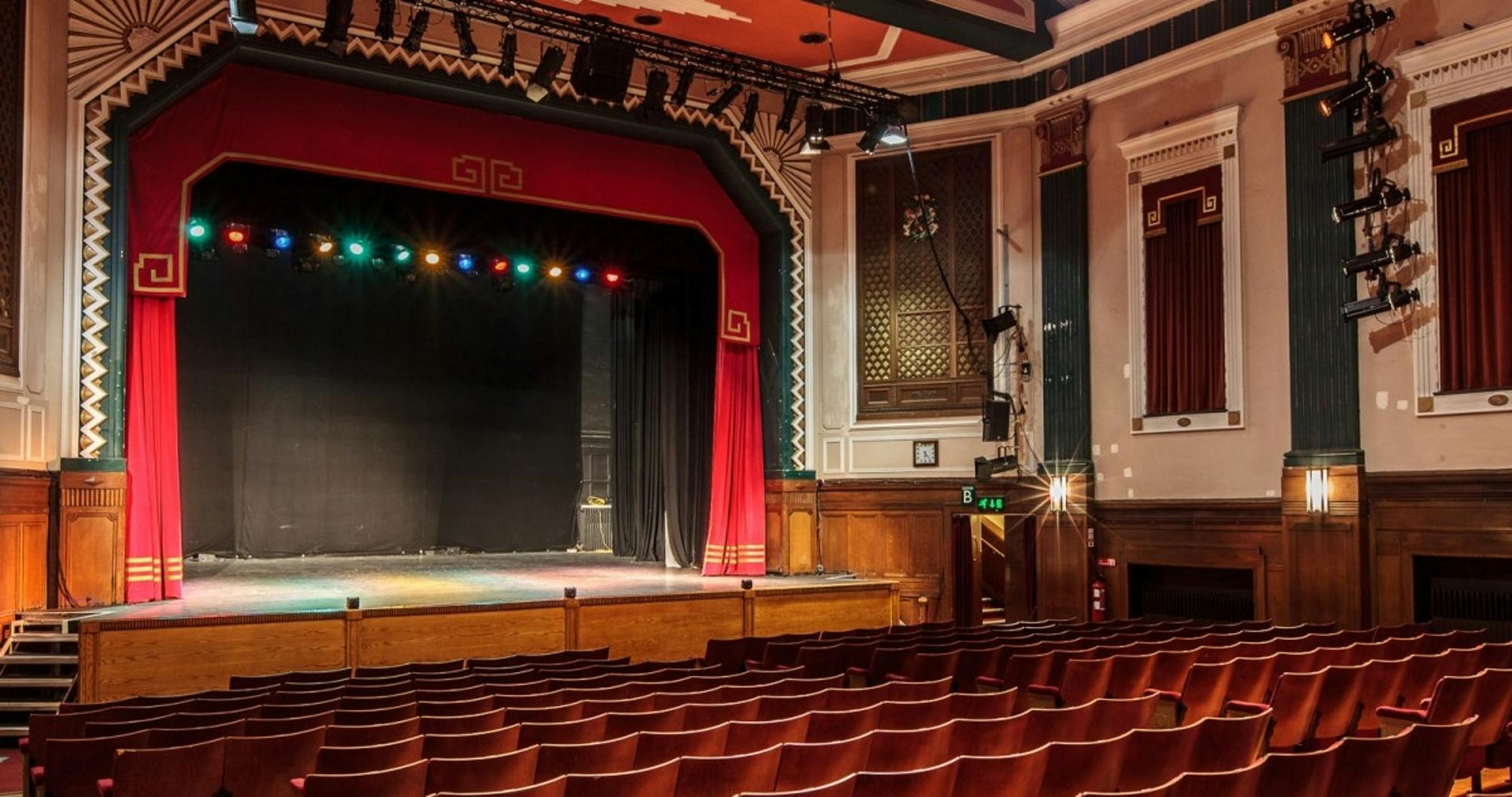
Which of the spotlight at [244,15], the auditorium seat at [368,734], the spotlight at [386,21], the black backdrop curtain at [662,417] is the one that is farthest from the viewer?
the black backdrop curtain at [662,417]

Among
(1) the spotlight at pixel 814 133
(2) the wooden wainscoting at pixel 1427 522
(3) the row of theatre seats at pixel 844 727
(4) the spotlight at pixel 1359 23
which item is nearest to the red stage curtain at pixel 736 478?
(1) the spotlight at pixel 814 133

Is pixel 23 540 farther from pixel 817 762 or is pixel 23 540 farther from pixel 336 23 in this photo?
pixel 817 762

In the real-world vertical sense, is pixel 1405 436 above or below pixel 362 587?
above

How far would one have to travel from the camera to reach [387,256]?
1427cm

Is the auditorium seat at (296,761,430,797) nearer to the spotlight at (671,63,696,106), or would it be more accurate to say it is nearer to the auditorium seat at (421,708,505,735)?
the auditorium seat at (421,708,505,735)

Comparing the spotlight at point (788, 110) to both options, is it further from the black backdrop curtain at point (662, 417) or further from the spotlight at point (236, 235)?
the spotlight at point (236, 235)

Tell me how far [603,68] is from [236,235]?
5.12 metres

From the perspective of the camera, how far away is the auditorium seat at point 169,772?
162 inches

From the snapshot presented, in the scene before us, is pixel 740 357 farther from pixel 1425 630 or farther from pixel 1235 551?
pixel 1425 630

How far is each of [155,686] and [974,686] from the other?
19.1ft

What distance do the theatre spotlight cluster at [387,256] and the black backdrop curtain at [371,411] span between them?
2.49ft

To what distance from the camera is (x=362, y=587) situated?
38.8 feet

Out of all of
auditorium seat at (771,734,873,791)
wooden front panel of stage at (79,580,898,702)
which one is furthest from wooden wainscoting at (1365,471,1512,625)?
auditorium seat at (771,734,873,791)

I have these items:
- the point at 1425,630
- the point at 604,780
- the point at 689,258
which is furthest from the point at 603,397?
the point at 604,780
